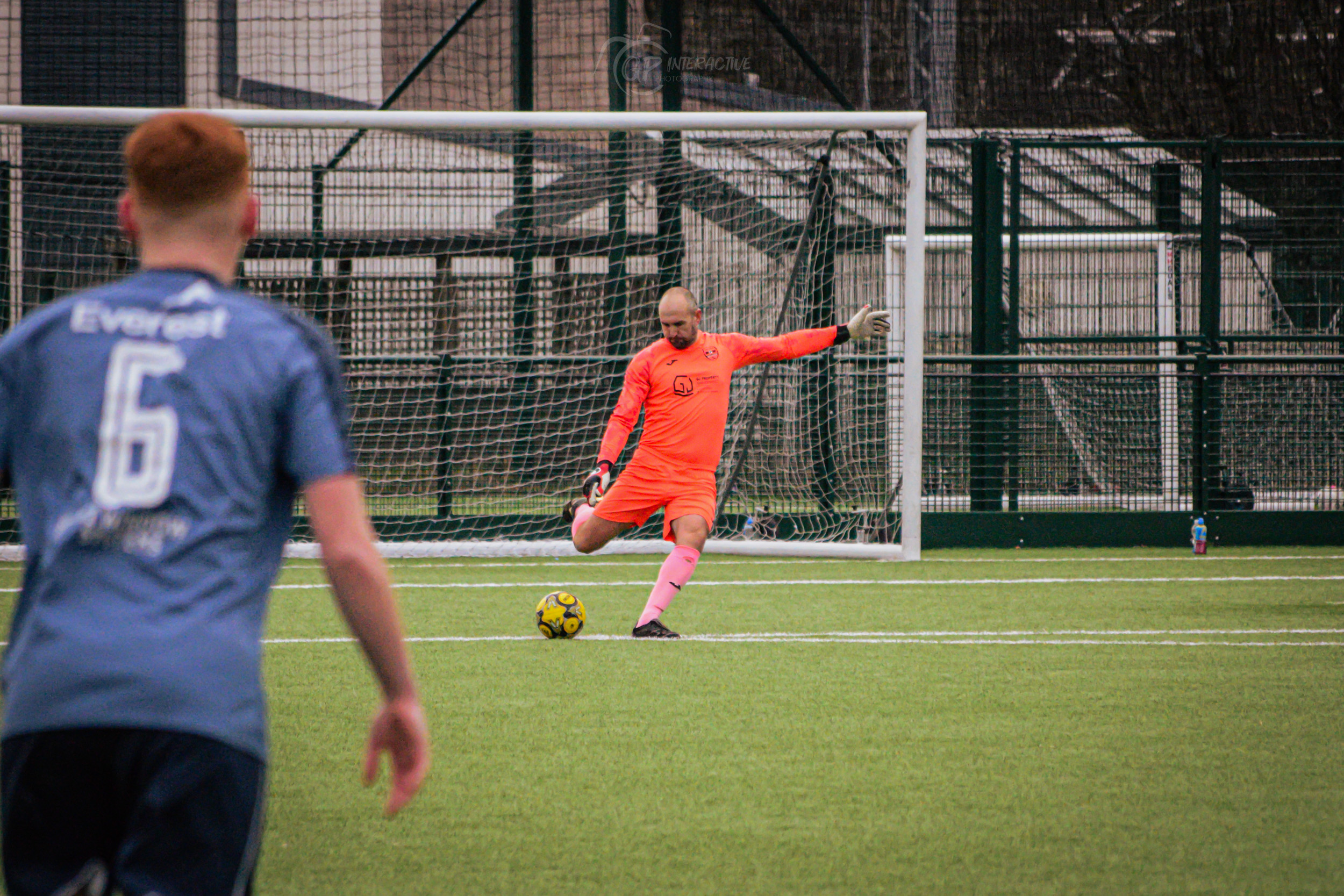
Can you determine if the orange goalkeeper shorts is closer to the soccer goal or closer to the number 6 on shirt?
→ the soccer goal

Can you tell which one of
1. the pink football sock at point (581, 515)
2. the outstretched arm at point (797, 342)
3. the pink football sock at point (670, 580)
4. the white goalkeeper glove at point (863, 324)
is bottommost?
the pink football sock at point (670, 580)

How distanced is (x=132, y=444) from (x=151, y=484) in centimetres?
6

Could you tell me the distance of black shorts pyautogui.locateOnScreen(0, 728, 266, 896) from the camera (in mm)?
1751

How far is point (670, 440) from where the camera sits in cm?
797

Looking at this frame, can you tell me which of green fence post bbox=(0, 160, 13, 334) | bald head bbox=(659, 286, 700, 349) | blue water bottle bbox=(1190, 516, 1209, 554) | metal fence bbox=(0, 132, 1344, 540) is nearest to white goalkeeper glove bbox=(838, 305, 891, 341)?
bald head bbox=(659, 286, 700, 349)

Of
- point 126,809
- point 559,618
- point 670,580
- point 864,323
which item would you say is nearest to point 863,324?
point 864,323

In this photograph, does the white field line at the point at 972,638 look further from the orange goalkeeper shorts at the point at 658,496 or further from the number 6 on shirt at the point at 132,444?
the number 6 on shirt at the point at 132,444

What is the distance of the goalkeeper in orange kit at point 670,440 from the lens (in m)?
7.86

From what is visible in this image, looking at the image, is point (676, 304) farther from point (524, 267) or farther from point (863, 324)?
point (524, 267)

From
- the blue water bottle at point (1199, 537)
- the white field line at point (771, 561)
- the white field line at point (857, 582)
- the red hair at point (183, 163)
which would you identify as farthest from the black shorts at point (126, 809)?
the blue water bottle at point (1199, 537)

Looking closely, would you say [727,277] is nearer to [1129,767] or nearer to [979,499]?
[979,499]

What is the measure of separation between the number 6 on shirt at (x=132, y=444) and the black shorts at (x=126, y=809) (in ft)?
0.97

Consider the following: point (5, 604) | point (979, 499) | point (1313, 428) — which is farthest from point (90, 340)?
point (1313, 428)

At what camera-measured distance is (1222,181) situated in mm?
12773
